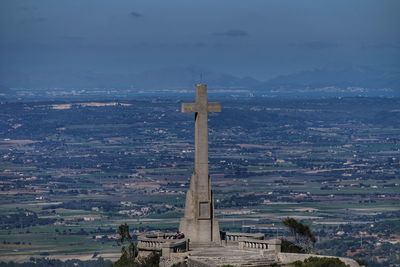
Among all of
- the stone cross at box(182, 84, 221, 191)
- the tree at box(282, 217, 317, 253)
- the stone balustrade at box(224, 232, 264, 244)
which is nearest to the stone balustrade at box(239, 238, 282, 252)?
the stone balustrade at box(224, 232, 264, 244)

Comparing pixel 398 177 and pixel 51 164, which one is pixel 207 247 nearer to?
pixel 398 177

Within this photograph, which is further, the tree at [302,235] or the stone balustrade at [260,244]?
the tree at [302,235]

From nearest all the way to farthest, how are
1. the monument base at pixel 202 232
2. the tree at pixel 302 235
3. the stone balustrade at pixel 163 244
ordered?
the stone balustrade at pixel 163 244, the monument base at pixel 202 232, the tree at pixel 302 235

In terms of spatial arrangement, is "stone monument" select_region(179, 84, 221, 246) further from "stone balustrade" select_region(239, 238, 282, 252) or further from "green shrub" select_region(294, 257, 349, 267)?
"green shrub" select_region(294, 257, 349, 267)

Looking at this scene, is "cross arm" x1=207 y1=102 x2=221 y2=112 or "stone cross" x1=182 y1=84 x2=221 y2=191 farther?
"cross arm" x1=207 y1=102 x2=221 y2=112

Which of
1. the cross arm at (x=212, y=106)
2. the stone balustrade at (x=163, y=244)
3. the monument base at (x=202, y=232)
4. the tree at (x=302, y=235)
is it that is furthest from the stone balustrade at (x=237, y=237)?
the tree at (x=302, y=235)

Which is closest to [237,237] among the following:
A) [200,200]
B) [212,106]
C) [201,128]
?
[200,200]

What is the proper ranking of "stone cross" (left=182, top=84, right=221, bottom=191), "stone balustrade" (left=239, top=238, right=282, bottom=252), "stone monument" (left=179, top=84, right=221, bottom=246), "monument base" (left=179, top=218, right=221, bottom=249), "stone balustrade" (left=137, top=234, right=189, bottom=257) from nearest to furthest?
"stone balustrade" (left=137, top=234, right=189, bottom=257)
"stone balustrade" (left=239, top=238, right=282, bottom=252)
"monument base" (left=179, top=218, right=221, bottom=249)
"stone monument" (left=179, top=84, right=221, bottom=246)
"stone cross" (left=182, top=84, right=221, bottom=191)

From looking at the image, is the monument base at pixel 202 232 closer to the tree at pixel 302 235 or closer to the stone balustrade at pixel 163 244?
the stone balustrade at pixel 163 244
